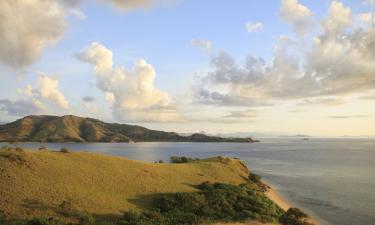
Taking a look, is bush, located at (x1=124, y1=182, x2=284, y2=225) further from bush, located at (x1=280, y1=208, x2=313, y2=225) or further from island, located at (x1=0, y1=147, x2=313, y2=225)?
bush, located at (x1=280, y1=208, x2=313, y2=225)

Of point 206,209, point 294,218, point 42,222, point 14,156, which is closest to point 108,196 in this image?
point 206,209

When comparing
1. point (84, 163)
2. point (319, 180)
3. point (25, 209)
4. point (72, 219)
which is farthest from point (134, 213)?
point (319, 180)

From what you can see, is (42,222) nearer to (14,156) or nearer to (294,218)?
(14,156)

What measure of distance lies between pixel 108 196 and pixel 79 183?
10.3ft

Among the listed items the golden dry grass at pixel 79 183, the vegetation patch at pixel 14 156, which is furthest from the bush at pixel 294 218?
the vegetation patch at pixel 14 156

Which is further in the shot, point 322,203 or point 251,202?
point 322,203

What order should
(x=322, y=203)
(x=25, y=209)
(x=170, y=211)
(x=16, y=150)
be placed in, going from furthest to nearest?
(x=322, y=203)
(x=16, y=150)
(x=170, y=211)
(x=25, y=209)

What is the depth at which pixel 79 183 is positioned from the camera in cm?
3522

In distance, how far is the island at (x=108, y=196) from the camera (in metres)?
28.3

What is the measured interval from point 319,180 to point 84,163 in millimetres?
54358

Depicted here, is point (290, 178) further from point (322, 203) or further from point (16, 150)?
point (16, 150)

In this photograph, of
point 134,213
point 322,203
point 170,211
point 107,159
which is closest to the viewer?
point 134,213

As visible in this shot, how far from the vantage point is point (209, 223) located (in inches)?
1246

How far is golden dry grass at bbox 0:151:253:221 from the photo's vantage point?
29.0m
